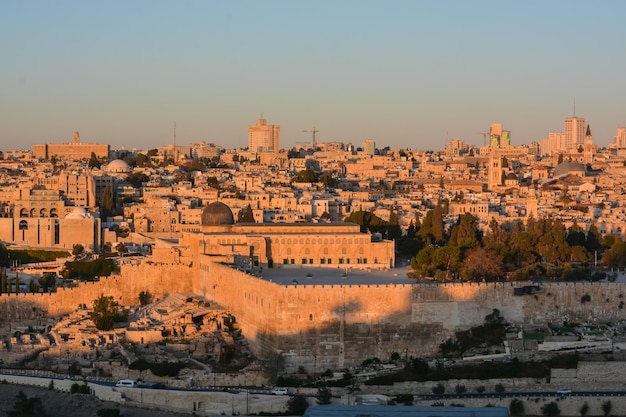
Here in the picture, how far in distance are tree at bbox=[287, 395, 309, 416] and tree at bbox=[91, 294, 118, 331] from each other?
9.66m

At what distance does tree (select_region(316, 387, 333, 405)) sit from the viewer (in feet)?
105

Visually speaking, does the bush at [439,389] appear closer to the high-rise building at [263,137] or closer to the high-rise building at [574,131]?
the high-rise building at [263,137]

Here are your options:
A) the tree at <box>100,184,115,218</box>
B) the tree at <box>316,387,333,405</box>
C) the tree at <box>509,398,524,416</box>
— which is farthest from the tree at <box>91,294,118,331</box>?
the tree at <box>100,184,115,218</box>

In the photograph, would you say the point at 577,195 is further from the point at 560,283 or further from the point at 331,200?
the point at 560,283

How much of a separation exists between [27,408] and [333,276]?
40.1ft

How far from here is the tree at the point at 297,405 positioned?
104 ft

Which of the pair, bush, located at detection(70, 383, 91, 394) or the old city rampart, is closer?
bush, located at detection(70, 383, 91, 394)

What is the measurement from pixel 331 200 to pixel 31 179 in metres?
18.9

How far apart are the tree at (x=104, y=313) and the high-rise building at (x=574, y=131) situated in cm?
13977

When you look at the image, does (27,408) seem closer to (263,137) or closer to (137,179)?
(137,179)

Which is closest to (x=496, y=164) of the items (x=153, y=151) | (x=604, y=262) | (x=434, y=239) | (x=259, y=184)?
(x=259, y=184)

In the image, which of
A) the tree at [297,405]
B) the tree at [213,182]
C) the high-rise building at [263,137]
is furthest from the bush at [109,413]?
the high-rise building at [263,137]

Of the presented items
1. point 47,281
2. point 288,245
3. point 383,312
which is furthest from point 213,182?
point 383,312

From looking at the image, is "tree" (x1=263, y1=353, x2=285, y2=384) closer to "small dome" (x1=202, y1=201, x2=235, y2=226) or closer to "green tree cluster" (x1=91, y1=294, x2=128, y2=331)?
"green tree cluster" (x1=91, y1=294, x2=128, y2=331)
